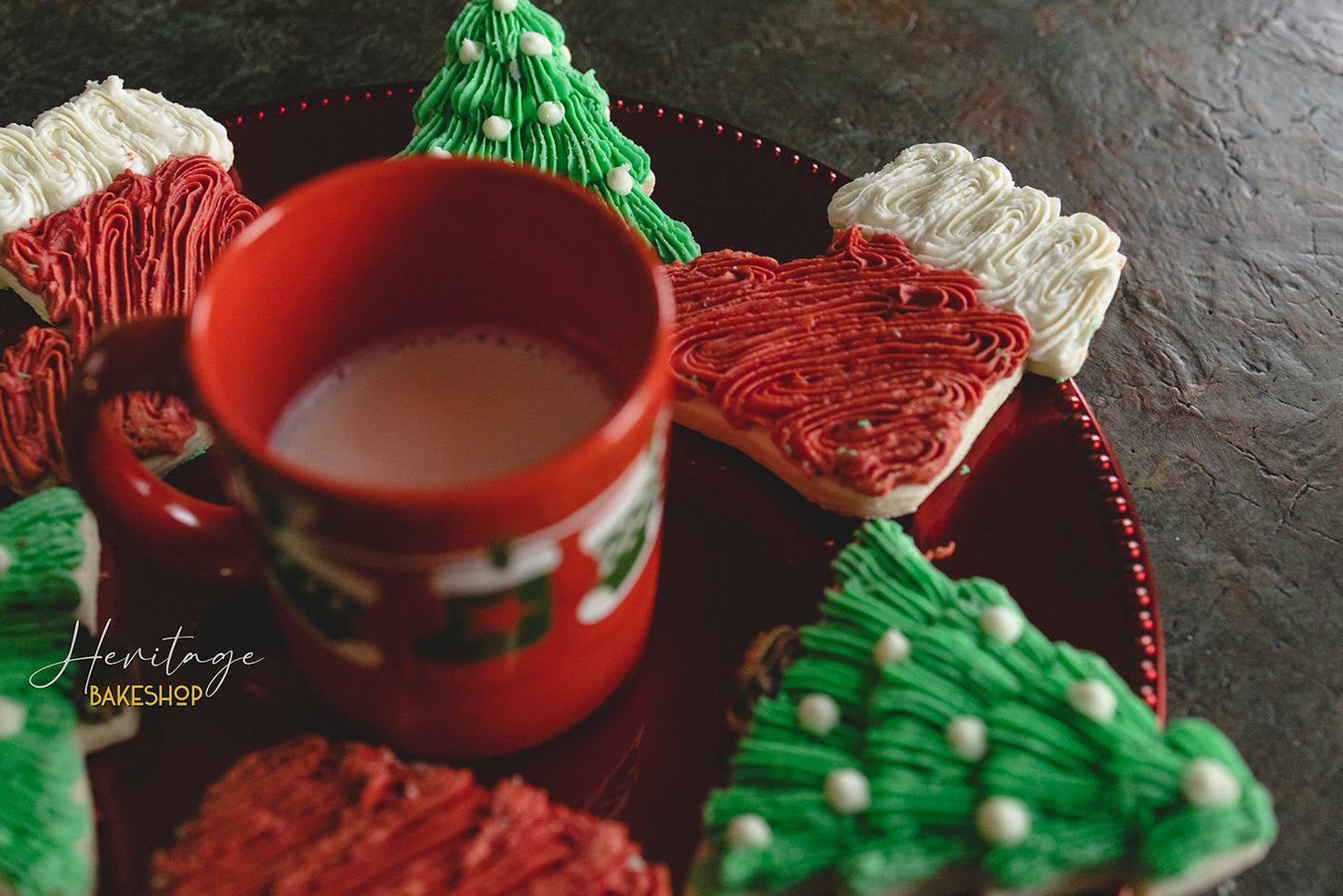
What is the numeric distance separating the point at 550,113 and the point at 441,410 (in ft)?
1.95

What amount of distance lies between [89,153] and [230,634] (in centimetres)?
72

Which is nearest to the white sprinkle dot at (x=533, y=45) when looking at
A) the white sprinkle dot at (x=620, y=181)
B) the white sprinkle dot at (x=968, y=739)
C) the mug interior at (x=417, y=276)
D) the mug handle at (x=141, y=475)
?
the white sprinkle dot at (x=620, y=181)

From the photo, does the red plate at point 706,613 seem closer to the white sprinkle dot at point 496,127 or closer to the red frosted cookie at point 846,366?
the red frosted cookie at point 846,366

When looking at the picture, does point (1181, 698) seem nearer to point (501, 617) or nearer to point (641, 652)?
point (641, 652)

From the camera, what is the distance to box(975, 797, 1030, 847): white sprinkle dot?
0.93 meters

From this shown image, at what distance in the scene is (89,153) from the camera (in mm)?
1491

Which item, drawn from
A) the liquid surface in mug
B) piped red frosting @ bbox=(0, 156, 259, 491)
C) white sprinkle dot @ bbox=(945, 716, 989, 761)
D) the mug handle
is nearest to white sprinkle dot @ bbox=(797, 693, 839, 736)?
white sprinkle dot @ bbox=(945, 716, 989, 761)

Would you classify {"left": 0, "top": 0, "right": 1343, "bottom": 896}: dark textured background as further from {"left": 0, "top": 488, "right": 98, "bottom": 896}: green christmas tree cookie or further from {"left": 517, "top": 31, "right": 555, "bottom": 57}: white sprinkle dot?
{"left": 0, "top": 488, "right": 98, "bottom": 896}: green christmas tree cookie

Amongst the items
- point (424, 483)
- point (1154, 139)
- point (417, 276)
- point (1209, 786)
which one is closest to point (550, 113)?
point (417, 276)

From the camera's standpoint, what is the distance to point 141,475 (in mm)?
1046

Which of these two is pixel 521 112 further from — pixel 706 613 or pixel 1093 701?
pixel 1093 701

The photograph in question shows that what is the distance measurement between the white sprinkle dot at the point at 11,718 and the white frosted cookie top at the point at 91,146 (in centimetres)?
66

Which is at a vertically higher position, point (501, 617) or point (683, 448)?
point (501, 617)

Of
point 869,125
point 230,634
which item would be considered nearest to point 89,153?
point 230,634
